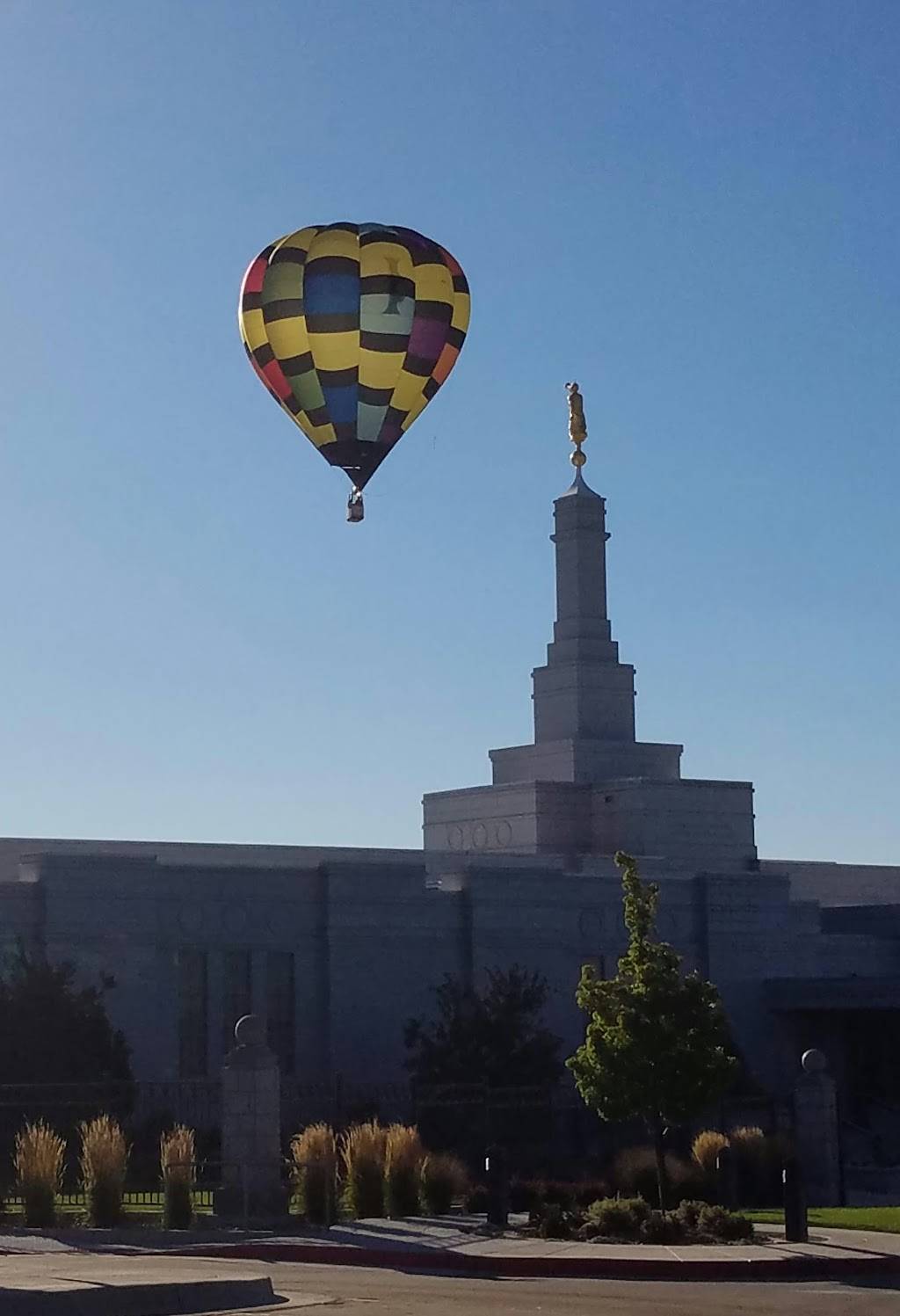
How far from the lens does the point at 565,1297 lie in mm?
21375

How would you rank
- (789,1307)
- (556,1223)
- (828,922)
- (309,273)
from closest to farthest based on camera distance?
(789,1307) → (556,1223) → (309,273) → (828,922)

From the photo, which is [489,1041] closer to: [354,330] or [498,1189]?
[354,330]

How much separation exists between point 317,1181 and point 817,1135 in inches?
345

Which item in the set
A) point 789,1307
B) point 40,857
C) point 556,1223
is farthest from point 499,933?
point 789,1307

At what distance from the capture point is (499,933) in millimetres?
70750

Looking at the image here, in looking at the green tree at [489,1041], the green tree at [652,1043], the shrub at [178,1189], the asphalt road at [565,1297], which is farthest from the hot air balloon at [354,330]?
the green tree at [489,1041]

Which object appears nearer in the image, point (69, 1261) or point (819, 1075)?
point (69, 1261)

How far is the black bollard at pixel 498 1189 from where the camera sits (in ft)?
94.5

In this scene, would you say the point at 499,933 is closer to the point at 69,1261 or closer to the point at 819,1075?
the point at 819,1075

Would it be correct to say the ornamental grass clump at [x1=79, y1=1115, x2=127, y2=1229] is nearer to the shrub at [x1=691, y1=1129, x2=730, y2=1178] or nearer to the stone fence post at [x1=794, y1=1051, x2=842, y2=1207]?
the shrub at [x1=691, y1=1129, x2=730, y2=1178]

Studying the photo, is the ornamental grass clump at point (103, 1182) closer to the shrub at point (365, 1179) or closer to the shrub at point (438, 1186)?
the shrub at point (365, 1179)

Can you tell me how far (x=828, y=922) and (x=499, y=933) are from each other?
21423 millimetres

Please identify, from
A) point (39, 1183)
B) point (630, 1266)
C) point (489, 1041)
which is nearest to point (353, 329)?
point (39, 1183)

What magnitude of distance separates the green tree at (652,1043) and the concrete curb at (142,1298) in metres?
12.4
